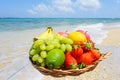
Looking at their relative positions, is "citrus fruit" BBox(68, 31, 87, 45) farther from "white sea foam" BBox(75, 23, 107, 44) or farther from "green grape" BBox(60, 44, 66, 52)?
"white sea foam" BBox(75, 23, 107, 44)

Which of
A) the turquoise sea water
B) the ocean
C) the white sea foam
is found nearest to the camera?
the white sea foam

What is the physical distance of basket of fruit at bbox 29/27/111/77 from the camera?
166 cm

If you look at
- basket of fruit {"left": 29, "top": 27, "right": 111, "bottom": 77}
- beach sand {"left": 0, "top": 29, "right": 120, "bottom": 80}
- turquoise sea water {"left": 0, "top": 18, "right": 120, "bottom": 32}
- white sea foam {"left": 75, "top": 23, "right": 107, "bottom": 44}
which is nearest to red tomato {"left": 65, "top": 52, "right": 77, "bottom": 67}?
basket of fruit {"left": 29, "top": 27, "right": 111, "bottom": 77}

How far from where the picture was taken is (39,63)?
1.70 m

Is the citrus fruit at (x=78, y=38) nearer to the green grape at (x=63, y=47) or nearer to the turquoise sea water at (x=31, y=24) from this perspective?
the green grape at (x=63, y=47)

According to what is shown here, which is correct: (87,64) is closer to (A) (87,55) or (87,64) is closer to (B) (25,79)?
(A) (87,55)

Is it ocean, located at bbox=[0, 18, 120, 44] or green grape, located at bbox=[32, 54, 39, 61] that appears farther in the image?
ocean, located at bbox=[0, 18, 120, 44]

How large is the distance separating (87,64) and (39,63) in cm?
→ 32

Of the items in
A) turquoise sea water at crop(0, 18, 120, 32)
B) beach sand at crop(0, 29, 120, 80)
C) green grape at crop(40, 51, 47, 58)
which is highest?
green grape at crop(40, 51, 47, 58)

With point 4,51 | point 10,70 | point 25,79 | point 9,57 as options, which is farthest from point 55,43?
point 4,51

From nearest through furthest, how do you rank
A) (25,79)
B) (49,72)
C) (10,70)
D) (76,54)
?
(49,72)
(76,54)
(25,79)
(10,70)

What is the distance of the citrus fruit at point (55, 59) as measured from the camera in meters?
1.66

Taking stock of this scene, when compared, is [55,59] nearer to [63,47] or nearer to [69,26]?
[63,47]

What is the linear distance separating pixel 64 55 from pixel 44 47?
14 cm
